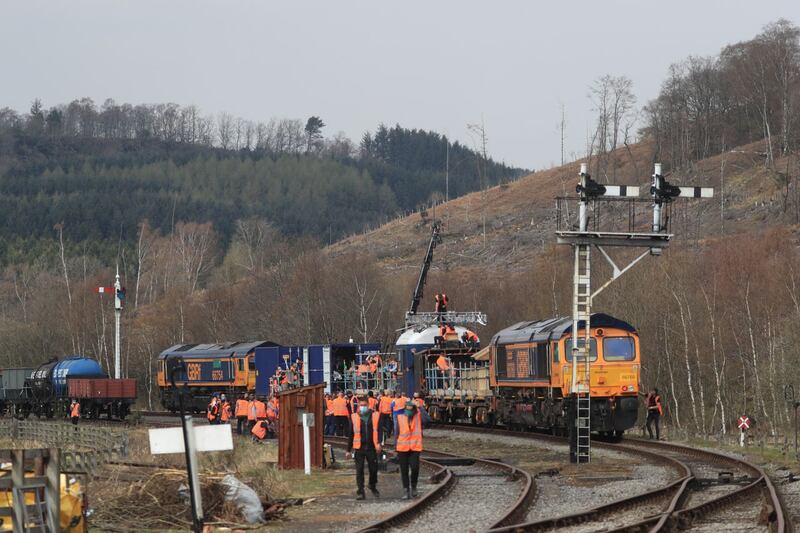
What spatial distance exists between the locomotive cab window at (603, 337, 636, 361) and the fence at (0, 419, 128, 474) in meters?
11.8

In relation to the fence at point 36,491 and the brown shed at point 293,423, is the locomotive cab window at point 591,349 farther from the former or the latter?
the fence at point 36,491

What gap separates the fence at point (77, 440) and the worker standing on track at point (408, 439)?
15.7 ft

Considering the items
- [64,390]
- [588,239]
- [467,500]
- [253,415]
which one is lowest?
[467,500]

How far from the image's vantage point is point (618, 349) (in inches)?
1217

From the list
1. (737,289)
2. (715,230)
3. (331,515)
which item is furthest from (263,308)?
(331,515)

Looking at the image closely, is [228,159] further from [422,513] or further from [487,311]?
[422,513]

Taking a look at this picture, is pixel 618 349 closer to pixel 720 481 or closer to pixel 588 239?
pixel 588 239

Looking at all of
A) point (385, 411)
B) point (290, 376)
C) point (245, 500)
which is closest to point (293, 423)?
point (385, 411)

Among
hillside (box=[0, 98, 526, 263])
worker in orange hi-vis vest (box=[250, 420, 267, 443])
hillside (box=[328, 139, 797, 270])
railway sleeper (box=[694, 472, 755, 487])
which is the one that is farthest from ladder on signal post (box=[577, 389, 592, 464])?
hillside (box=[0, 98, 526, 263])

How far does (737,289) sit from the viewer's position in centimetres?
4831

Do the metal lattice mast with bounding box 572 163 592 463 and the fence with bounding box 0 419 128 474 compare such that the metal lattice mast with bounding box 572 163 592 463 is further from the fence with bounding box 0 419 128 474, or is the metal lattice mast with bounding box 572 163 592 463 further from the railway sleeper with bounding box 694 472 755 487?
the fence with bounding box 0 419 128 474

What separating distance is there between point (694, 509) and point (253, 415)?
68.4 feet

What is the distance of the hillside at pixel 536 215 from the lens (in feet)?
264

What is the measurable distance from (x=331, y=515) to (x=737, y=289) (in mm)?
33897
